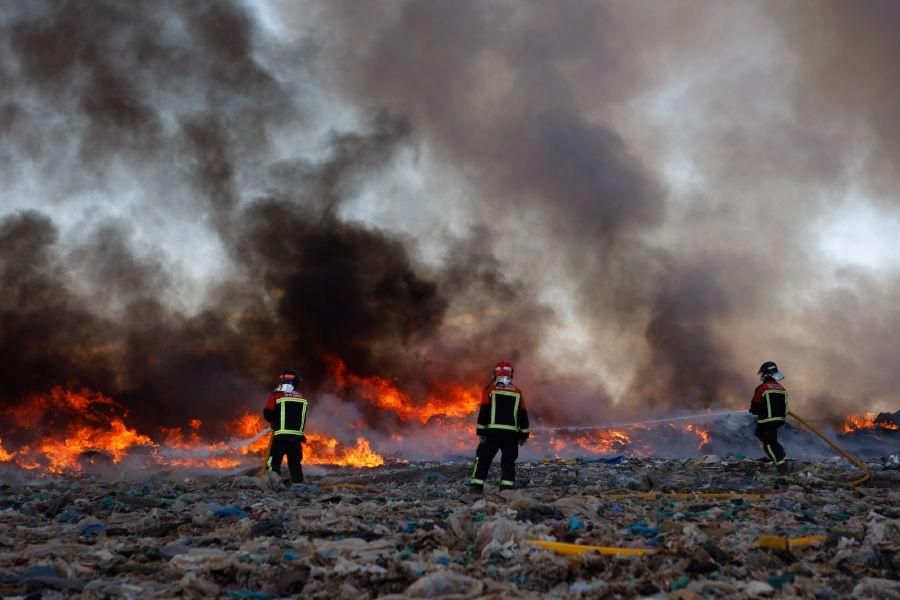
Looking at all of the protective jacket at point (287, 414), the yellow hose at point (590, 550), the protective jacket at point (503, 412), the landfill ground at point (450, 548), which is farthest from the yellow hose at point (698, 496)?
the protective jacket at point (287, 414)

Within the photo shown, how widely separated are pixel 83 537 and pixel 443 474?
8.33 meters

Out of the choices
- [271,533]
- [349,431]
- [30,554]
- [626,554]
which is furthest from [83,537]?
[349,431]

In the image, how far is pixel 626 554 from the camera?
165 inches

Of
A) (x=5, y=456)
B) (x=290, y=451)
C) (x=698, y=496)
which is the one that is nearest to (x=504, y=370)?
(x=698, y=496)

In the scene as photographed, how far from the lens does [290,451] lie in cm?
1053

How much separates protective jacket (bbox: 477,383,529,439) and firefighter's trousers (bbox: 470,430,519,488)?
0.09m

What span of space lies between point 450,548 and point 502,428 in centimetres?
394

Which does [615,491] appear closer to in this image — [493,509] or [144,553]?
[493,509]

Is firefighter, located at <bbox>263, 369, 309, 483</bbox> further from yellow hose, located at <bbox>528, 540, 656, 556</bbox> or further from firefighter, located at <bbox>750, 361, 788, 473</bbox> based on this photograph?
firefighter, located at <bbox>750, 361, 788, 473</bbox>

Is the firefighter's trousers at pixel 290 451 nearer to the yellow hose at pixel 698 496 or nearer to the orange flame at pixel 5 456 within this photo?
the yellow hose at pixel 698 496

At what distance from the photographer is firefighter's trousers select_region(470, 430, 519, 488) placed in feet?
28.5

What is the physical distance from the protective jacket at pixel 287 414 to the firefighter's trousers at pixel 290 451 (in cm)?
10

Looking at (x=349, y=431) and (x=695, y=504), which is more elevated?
(x=349, y=431)

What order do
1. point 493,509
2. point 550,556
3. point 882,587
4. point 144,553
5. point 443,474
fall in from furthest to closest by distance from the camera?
point 443,474 < point 493,509 < point 144,553 < point 550,556 < point 882,587
